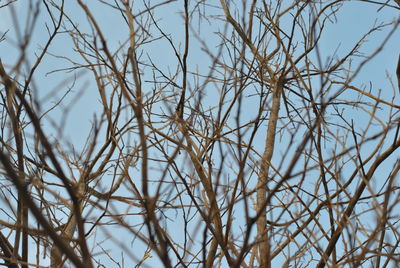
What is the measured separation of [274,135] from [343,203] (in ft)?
2.31

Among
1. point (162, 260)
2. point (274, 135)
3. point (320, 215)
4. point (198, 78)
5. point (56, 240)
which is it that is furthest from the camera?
point (198, 78)

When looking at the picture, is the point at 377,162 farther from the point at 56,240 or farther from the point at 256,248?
the point at 56,240

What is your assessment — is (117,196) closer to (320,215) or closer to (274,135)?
(274,135)

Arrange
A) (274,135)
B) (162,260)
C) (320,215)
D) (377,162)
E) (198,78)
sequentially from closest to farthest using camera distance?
(162,260) < (377,162) < (320,215) < (274,135) < (198,78)

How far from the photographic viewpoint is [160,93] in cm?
295

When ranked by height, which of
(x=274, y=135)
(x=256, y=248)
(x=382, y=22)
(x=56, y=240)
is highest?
(x=382, y=22)

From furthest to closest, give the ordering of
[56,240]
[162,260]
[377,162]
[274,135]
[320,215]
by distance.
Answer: [274,135], [320,215], [377,162], [162,260], [56,240]

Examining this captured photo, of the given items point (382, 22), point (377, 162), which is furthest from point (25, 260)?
point (382, 22)

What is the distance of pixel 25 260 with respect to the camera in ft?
4.43

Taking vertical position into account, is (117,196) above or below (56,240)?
above

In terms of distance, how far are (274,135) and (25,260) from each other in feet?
5.21

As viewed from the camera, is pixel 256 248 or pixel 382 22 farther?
pixel 382 22

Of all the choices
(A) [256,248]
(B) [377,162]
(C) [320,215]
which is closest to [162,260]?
(B) [377,162]

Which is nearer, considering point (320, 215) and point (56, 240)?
point (56, 240)
